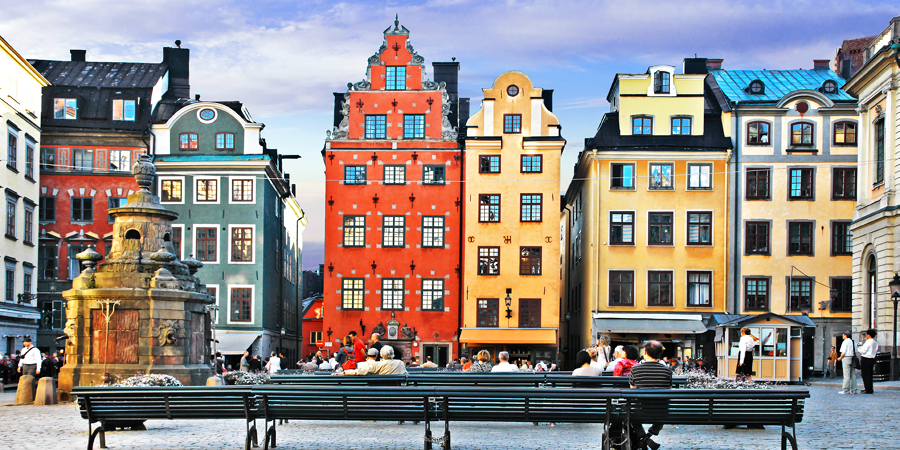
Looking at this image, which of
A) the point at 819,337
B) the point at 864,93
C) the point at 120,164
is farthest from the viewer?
the point at 120,164

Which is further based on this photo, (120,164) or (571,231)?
(571,231)

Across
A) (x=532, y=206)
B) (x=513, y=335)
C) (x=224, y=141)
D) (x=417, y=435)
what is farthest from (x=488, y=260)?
(x=417, y=435)

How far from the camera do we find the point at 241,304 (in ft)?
159

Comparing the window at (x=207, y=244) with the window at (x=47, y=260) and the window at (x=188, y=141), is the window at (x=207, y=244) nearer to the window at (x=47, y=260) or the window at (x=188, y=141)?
the window at (x=188, y=141)

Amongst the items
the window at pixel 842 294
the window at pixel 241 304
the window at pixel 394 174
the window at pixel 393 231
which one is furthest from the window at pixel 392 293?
the window at pixel 842 294

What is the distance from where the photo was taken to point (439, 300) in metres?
48.0

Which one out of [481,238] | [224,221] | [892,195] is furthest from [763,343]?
[224,221]

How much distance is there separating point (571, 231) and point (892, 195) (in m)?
26.9

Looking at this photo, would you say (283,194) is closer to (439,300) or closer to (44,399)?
(439,300)

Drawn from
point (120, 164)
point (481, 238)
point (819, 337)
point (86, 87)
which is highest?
point (86, 87)

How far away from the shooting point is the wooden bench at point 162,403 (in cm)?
1341

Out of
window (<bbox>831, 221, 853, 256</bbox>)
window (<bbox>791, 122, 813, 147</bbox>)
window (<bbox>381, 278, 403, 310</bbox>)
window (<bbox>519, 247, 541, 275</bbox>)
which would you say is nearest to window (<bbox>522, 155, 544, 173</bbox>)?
window (<bbox>519, 247, 541, 275</bbox>)

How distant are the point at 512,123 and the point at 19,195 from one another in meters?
23.4

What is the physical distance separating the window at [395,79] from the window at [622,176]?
1092 cm
